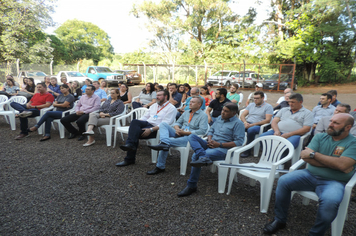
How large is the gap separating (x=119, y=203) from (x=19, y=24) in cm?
1940

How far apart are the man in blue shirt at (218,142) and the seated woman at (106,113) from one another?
7.93ft

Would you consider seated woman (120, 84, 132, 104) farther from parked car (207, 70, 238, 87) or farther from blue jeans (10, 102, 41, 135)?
parked car (207, 70, 238, 87)

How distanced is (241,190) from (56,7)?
22015 mm

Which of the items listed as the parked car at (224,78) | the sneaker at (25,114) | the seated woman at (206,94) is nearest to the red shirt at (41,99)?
the sneaker at (25,114)

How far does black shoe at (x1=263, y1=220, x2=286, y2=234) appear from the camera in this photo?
2088mm

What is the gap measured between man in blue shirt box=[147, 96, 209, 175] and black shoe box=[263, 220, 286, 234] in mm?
1570

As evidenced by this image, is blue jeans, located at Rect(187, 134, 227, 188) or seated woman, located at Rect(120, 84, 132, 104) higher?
seated woman, located at Rect(120, 84, 132, 104)

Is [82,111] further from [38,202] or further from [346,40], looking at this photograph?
[346,40]

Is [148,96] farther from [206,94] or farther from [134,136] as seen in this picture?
[134,136]

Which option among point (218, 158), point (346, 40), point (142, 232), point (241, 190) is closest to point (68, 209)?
point (142, 232)

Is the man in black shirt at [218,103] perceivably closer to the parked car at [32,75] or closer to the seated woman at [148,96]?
the seated woman at [148,96]

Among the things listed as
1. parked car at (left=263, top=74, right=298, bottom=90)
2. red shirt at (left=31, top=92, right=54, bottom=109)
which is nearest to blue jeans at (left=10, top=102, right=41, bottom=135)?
red shirt at (left=31, top=92, right=54, bottom=109)

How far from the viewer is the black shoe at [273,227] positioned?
2088 mm

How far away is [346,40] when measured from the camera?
1916 centimetres
